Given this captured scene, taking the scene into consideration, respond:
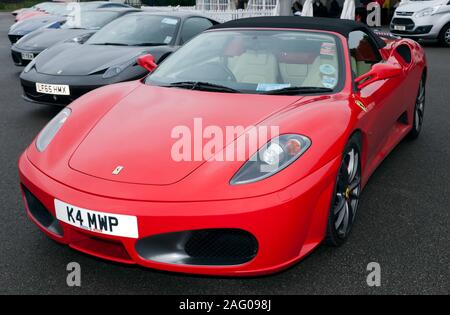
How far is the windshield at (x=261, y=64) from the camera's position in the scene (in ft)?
10.8

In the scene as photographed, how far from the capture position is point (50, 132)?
10.0 ft

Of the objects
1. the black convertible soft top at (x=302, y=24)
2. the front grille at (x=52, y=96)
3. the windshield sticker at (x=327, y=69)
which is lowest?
the front grille at (x=52, y=96)

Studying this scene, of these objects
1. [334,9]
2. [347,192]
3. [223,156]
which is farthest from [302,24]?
[334,9]

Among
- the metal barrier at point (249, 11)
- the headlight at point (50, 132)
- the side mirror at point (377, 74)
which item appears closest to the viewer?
→ the headlight at point (50, 132)

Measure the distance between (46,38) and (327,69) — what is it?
618 centimetres

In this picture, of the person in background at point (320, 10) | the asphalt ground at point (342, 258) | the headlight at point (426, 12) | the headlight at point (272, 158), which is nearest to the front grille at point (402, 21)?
the headlight at point (426, 12)

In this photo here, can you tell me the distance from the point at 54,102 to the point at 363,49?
3.41 meters

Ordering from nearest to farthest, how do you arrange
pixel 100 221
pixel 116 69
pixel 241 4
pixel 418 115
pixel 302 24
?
pixel 100 221, pixel 302 24, pixel 418 115, pixel 116 69, pixel 241 4

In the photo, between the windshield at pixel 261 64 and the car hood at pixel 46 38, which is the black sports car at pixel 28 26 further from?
the windshield at pixel 261 64

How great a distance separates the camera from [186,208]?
2.27 metres

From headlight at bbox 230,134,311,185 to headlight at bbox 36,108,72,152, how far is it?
1207mm

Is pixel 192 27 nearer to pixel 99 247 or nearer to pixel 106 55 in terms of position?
pixel 106 55

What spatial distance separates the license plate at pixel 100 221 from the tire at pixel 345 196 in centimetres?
103

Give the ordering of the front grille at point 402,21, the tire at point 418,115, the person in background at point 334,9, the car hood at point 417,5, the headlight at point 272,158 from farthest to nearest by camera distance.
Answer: the person in background at point 334,9, the front grille at point 402,21, the car hood at point 417,5, the tire at point 418,115, the headlight at point 272,158
